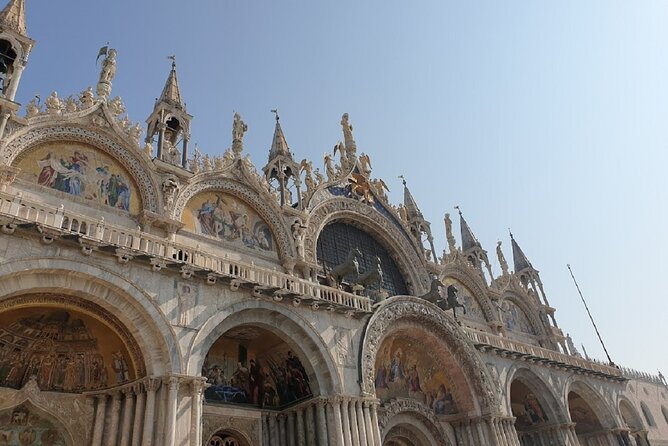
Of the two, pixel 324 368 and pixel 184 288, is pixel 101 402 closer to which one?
pixel 184 288

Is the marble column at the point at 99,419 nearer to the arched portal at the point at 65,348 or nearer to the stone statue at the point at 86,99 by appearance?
the arched portal at the point at 65,348

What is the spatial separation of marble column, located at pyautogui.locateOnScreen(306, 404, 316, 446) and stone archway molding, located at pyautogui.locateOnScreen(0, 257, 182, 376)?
4301 millimetres

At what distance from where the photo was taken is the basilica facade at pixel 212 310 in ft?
35.1

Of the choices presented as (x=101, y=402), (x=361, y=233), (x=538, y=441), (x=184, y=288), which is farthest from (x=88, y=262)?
(x=538, y=441)

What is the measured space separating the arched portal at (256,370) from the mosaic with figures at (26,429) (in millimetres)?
3708

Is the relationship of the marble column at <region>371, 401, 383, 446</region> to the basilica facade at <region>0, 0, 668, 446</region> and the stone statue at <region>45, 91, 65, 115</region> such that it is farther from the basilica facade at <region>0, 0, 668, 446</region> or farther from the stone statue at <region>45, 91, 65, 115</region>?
the stone statue at <region>45, 91, 65, 115</region>

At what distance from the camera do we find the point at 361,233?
22.7 m

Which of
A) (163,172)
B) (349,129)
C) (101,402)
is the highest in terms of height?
(349,129)

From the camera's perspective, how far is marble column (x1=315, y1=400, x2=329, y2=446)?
12969 mm

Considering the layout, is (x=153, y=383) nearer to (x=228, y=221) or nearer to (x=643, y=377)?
(x=228, y=221)

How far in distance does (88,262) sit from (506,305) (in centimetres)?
2414

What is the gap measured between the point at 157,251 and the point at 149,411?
363cm

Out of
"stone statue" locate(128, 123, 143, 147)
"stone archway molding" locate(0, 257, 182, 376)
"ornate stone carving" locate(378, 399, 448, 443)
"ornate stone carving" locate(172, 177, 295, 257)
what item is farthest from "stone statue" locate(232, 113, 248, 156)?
"ornate stone carving" locate(378, 399, 448, 443)

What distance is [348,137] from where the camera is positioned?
26.0 metres
